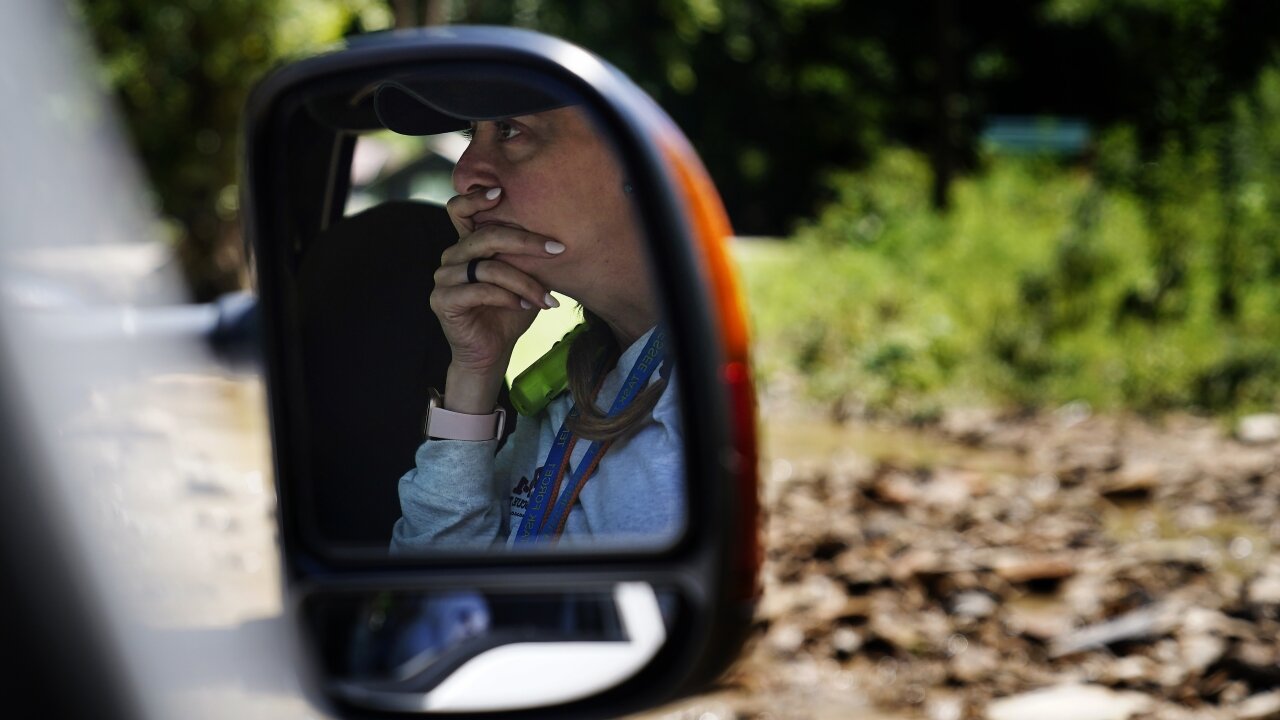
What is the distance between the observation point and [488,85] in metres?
1.44

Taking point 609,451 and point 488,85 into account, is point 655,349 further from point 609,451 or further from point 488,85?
point 488,85

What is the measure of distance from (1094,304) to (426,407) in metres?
11.0

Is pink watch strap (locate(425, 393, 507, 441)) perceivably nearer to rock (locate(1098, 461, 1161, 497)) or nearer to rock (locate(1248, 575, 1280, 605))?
rock (locate(1248, 575, 1280, 605))

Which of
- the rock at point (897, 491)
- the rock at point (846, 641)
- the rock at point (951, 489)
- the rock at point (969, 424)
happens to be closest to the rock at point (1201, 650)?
the rock at point (846, 641)

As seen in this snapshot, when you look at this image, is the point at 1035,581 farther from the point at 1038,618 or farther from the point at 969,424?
the point at 969,424

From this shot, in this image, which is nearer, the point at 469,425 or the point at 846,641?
the point at 469,425

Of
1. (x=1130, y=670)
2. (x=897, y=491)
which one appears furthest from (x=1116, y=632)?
(x=897, y=491)

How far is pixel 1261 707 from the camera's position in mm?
4270

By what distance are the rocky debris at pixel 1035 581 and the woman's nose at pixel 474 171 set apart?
325 cm

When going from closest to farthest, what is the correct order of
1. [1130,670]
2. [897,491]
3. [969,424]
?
[1130,670]
[897,491]
[969,424]

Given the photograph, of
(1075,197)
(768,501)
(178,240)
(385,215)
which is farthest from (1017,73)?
(385,215)

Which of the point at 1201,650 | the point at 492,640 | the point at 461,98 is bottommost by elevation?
the point at 1201,650

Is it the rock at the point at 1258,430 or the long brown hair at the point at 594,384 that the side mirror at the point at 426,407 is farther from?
the rock at the point at 1258,430

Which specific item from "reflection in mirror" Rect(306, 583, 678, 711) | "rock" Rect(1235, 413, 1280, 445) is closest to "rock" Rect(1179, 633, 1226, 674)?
"reflection in mirror" Rect(306, 583, 678, 711)
